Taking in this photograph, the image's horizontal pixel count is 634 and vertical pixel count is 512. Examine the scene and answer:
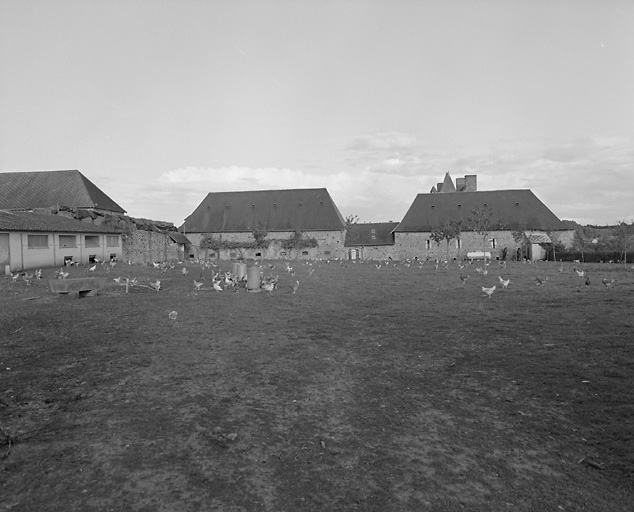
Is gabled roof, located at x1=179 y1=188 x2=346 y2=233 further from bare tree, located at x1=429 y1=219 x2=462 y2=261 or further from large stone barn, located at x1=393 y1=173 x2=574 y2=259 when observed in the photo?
bare tree, located at x1=429 y1=219 x2=462 y2=261

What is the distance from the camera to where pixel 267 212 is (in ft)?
171

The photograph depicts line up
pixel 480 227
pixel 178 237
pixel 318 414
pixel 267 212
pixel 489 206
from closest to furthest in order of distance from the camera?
pixel 318 414, pixel 480 227, pixel 178 237, pixel 489 206, pixel 267 212

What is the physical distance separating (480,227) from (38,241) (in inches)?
1516

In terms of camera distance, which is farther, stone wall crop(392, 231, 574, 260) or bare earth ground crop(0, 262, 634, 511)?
stone wall crop(392, 231, 574, 260)

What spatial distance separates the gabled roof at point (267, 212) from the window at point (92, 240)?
66.8 feet

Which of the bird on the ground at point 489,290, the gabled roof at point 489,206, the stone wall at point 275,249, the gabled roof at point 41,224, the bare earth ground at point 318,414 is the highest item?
the gabled roof at point 489,206

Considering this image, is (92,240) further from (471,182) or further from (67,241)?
(471,182)

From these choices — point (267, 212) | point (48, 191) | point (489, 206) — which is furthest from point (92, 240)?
point (489, 206)

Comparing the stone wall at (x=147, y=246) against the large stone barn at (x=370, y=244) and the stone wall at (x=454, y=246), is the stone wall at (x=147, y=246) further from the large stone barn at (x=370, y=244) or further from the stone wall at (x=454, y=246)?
the stone wall at (x=454, y=246)

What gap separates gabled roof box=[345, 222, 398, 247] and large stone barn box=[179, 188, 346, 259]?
1.41 metres

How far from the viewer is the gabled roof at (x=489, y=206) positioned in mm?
45688

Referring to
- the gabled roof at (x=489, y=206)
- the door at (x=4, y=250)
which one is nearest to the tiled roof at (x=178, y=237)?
the door at (x=4, y=250)

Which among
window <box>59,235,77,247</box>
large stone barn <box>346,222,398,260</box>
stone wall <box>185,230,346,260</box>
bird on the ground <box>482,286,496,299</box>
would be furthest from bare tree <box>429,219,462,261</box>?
window <box>59,235,77,247</box>

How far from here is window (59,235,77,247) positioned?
89.4 feet
